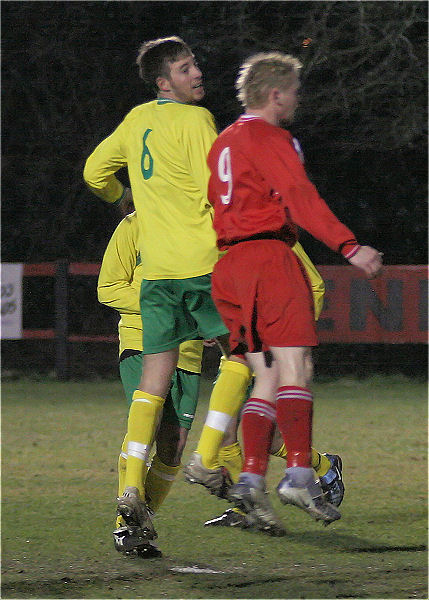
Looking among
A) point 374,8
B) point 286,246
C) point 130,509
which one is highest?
point 374,8

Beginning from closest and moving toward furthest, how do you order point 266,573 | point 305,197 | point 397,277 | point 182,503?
point 305,197, point 266,573, point 182,503, point 397,277

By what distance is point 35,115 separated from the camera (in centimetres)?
1903

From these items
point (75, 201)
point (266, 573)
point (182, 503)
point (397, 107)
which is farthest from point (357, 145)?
point (266, 573)

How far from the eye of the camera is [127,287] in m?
6.40

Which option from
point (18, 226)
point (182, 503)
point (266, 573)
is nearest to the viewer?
point (266, 573)

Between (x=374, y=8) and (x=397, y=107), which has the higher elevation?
(x=374, y=8)

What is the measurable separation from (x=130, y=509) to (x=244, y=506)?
0.76 m

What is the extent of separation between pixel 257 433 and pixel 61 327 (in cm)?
1158

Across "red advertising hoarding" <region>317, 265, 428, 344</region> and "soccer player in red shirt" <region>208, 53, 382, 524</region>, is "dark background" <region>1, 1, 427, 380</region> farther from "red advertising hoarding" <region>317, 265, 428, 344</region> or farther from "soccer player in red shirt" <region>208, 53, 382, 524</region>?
"soccer player in red shirt" <region>208, 53, 382, 524</region>

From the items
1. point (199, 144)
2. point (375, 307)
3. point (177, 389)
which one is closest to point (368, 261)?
point (199, 144)

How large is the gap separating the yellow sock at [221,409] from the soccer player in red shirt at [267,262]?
30cm

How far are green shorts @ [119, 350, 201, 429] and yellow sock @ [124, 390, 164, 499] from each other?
25.4 inches

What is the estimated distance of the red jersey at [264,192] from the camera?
180 inches

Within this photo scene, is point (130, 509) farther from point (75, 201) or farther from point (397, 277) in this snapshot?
point (75, 201)
